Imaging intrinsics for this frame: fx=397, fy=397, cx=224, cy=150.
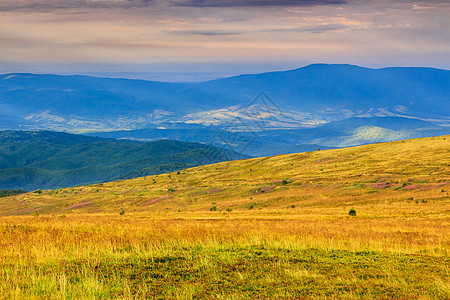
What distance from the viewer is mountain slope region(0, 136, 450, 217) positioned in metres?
41.5

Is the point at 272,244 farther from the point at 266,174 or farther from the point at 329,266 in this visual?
the point at 266,174

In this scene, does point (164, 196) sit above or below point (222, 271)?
below

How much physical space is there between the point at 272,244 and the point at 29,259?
22.8 ft

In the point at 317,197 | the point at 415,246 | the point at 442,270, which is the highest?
the point at 442,270

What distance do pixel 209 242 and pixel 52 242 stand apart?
5.06 meters

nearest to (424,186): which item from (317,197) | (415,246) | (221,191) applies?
(317,197)

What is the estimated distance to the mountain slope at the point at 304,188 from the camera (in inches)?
1634

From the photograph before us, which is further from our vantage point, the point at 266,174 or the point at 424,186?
the point at 266,174

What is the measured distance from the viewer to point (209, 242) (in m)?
12.5

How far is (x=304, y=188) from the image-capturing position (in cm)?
5559

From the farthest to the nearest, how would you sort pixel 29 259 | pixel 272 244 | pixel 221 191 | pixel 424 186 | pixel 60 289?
pixel 221 191 < pixel 424 186 < pixel 272 244 < pixel 29 259 < pixel 60 289

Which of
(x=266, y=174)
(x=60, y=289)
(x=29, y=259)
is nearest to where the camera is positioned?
(x=60, y=289)

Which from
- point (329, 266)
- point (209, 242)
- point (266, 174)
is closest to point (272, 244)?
point (209, 242)

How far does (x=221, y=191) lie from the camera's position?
64375 millimetres
